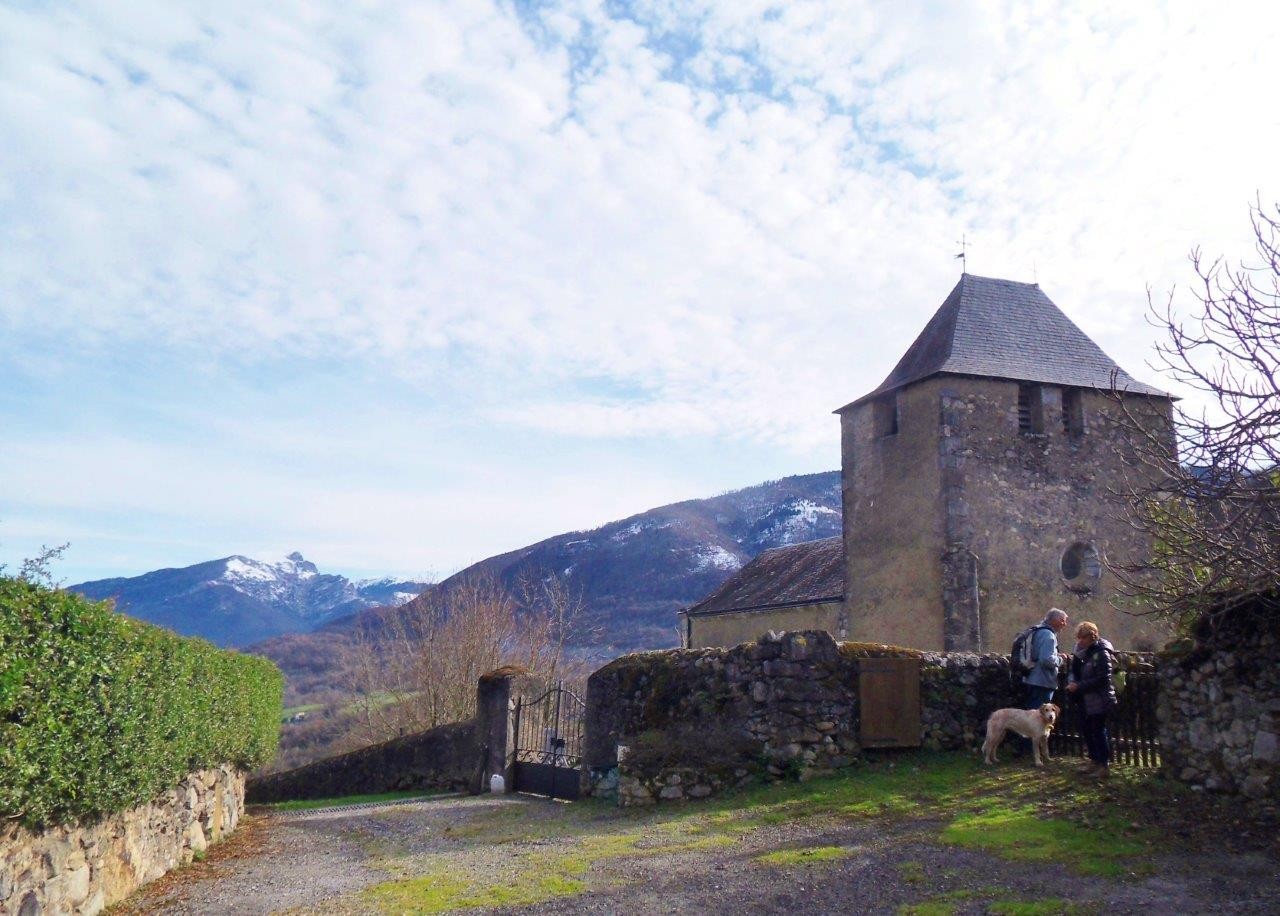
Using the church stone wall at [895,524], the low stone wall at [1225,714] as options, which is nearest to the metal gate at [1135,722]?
the low stone wall at [1225,714]

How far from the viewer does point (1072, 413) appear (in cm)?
2012

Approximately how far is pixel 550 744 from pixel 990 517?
30.7 feet

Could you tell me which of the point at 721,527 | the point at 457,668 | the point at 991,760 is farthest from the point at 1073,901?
the point at 721,527

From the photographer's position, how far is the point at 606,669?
41.8ft

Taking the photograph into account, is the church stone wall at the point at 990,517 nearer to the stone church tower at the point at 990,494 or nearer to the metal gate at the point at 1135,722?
the stone church tower at the point at 990,494

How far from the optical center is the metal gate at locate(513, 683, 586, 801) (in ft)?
46.1

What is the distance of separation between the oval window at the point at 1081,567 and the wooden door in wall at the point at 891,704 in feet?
31.4

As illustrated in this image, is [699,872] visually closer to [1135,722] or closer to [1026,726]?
[1026,726]

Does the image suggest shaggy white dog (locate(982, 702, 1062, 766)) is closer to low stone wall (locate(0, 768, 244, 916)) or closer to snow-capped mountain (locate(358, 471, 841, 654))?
low stone wall (locate(0, 768, 244, 916))

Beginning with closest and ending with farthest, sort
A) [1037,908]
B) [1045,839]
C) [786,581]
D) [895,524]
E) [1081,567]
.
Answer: [1037,908]
[1045,839]
[1081,567]
[895,524]
[786,581]

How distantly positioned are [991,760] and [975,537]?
8871 millimetres

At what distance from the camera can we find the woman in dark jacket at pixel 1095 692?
9641mm

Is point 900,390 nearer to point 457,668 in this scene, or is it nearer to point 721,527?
point 457,668

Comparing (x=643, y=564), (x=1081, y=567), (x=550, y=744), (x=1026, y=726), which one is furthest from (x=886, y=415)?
(x=643, y=564)
